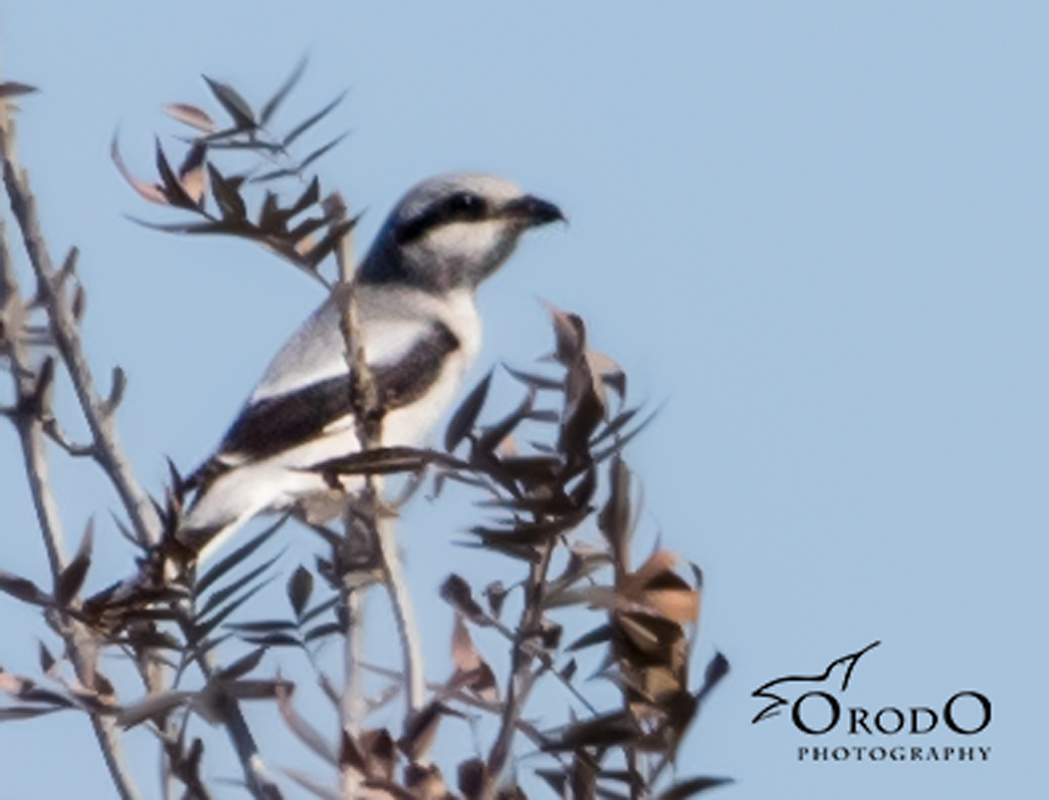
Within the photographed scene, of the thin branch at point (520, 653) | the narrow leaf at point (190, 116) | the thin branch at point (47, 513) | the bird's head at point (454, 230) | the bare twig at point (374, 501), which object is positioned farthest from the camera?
the bird's head at point (454, 230)

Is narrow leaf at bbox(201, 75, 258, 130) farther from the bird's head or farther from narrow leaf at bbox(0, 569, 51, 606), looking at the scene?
the bird's head

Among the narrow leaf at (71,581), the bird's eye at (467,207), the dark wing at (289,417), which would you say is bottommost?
the dark wing at (289,417)

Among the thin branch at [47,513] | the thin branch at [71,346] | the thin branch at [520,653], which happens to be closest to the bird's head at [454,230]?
the thin branch at [47,513]

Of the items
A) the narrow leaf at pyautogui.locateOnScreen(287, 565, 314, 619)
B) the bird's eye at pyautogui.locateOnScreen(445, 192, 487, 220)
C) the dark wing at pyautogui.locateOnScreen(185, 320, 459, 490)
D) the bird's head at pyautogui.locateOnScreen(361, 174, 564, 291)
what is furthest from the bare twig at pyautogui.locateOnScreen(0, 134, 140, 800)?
the bird's eye at pyautogui.locateOnScreen(445, 192, 487, 220)

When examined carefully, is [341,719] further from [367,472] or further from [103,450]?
[103,450]

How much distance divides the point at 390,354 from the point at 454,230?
0.73 metres

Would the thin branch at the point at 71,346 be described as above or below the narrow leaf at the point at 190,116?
below

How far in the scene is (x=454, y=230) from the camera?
536 cm

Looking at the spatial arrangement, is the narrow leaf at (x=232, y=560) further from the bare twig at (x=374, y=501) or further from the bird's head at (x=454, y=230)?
the bird's head at (x=454, y=230)

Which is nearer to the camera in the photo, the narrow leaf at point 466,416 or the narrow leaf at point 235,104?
the narrow leaf at point 466,416

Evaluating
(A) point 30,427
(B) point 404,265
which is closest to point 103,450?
(A) point 30,427

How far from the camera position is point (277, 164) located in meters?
2.11

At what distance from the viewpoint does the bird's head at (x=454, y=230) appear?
5.23 m

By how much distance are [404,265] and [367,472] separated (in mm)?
3683
